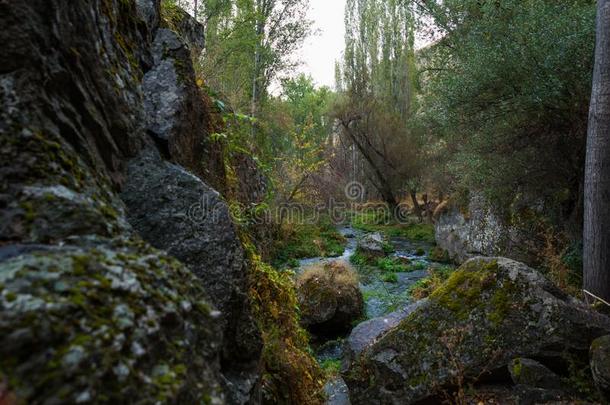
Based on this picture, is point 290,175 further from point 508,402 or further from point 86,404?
point 86,404

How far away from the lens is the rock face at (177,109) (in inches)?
122

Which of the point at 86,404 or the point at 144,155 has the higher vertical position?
the point at 144,155

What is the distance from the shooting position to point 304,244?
60.4 feet

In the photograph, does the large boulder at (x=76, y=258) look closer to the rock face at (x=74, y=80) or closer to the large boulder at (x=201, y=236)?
the rock face at (x=74, y=80)

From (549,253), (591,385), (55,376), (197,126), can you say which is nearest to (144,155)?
(197,126)

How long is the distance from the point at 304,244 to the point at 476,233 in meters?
8.09

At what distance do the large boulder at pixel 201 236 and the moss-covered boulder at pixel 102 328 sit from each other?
0.86 metres

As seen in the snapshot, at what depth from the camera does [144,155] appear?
2.75m

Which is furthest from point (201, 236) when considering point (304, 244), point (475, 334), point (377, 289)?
point (304, 244)

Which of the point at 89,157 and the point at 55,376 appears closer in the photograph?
the point at 55,376

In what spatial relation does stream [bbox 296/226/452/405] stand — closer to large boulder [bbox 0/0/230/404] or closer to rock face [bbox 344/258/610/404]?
rock face [bbox 344/258/610/404]

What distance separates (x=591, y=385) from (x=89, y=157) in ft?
17.1

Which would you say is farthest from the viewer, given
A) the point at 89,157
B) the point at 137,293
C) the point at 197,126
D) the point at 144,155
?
the point at 197,126

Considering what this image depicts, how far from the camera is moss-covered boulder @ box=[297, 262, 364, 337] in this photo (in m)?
9.85
